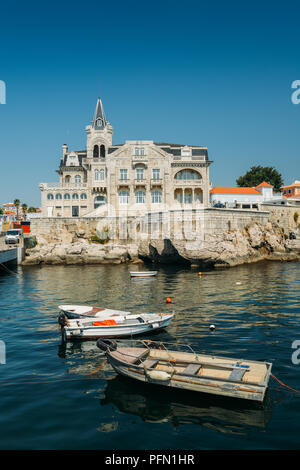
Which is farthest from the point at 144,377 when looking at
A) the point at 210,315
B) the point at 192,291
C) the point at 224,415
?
the point at 192,291

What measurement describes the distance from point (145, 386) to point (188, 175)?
58.6m

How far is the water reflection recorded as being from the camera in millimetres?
10281

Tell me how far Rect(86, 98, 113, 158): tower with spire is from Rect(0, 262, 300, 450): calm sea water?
4667 cm

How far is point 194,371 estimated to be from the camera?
12203 mm

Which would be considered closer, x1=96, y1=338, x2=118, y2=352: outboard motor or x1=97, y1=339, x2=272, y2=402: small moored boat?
x1=97, y1=339, x2=272, y2=402: small moored boat

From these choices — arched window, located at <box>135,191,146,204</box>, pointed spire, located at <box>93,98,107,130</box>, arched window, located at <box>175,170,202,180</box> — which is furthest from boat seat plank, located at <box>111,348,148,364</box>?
pointed spire, located at <box>93,98,107,130</box>

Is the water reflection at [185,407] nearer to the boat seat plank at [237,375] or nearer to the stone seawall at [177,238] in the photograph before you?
the boat seat plank at [237,375]

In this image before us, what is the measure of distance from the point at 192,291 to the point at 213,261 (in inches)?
632

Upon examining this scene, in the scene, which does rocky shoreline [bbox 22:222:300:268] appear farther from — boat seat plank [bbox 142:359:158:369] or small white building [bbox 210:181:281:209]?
boat seat plank [bbox 142:359:158:369]

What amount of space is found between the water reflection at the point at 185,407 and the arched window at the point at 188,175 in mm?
58047

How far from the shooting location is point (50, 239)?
6034cm

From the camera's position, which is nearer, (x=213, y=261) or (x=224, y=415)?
(x=224, y=415)

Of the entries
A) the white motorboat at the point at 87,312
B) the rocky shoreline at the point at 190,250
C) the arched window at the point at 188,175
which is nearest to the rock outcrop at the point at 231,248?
the rocky shoreline at the point at 190,250
